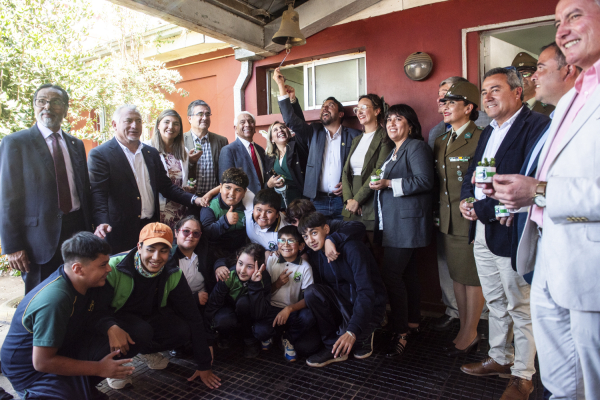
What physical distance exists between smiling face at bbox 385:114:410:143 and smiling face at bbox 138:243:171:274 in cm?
211

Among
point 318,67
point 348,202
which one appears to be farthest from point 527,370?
point 318,67

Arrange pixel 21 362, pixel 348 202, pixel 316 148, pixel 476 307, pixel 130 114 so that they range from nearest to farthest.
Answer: pixel 21 362, pixel 476 307, pixel 130 114, pixel 348 202, pixel 316 148

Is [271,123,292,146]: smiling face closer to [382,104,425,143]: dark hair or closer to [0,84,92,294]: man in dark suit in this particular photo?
[382,104,425,143]: dark hair

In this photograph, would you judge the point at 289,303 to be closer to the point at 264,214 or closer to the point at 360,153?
the point at 264,214

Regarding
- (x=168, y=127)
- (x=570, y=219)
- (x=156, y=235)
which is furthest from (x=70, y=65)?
(x=570, y=219)

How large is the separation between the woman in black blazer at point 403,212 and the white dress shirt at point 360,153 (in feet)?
1.14

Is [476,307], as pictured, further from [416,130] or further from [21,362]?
[21,362]

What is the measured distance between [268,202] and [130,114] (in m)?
1.41

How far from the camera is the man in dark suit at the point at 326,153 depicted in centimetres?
418

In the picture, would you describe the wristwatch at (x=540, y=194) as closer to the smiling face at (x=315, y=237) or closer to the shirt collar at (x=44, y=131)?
the smiling face at (x=315, y=237)

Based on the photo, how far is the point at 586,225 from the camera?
138 centimetres

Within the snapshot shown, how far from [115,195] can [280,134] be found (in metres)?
1.81

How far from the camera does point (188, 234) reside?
131 inches

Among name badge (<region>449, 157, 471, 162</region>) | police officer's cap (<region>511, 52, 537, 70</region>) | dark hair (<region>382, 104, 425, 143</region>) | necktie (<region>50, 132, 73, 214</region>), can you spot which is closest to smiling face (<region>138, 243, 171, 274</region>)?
necktie (<region>50, 132, 73, 214</region>)
